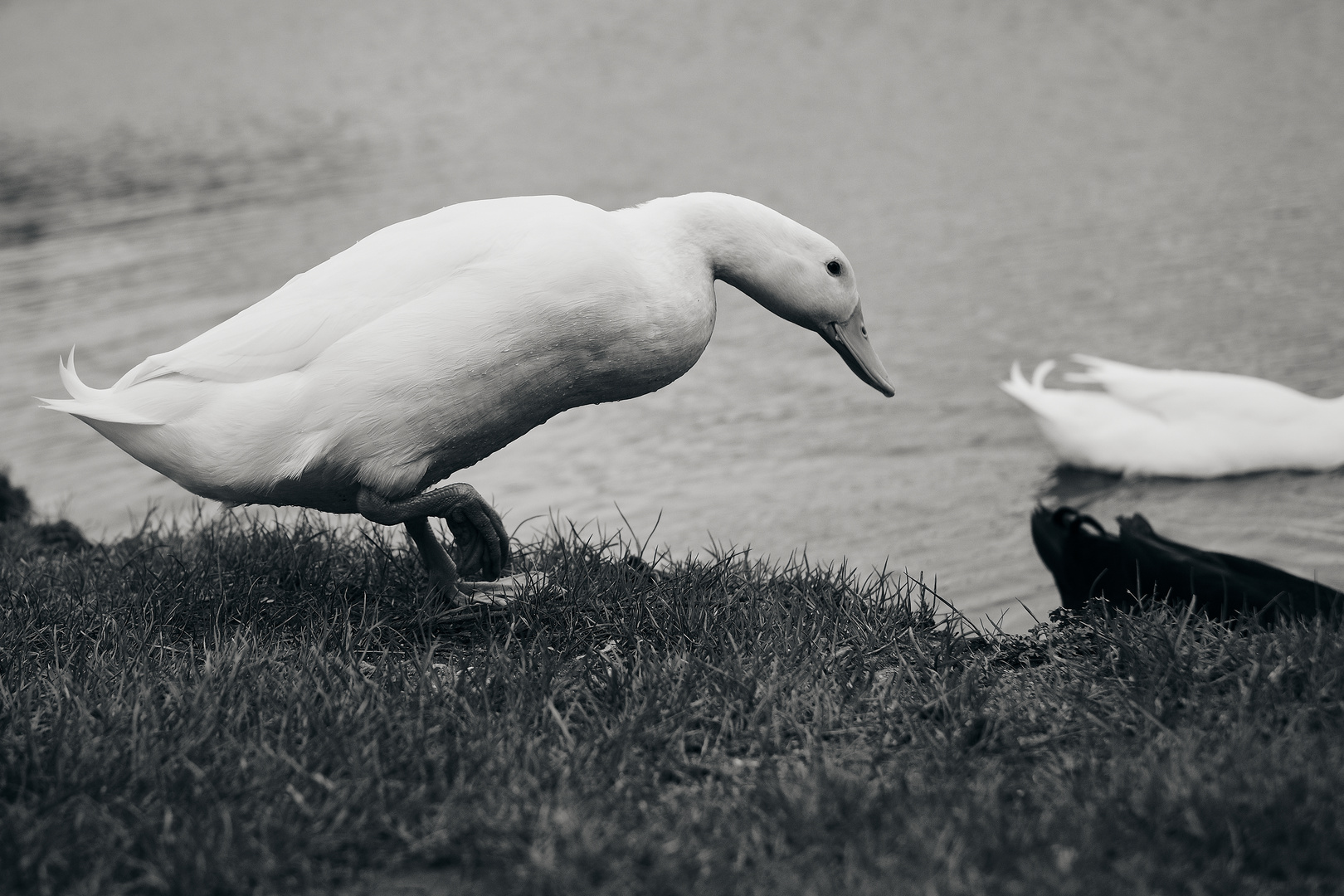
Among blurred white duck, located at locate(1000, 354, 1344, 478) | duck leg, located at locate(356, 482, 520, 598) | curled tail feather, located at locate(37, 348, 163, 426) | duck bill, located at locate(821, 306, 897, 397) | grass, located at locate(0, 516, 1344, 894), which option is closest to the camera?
grass, located at locate(0, 516, 1344, 894)

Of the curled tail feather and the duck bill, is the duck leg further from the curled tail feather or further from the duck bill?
the duck bill

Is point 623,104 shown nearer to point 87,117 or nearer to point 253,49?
point 87,117

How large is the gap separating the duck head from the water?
149cm

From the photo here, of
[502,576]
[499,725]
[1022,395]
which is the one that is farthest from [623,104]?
[499,725]

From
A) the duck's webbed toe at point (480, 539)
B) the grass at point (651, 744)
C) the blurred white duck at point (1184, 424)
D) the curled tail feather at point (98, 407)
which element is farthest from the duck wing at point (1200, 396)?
the curled tail feather at point (98, 407)

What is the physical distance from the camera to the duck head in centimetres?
368

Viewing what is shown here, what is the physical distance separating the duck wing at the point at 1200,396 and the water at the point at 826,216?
373 mm

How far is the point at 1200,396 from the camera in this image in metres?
6.40

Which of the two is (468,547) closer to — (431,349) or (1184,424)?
(431,349)

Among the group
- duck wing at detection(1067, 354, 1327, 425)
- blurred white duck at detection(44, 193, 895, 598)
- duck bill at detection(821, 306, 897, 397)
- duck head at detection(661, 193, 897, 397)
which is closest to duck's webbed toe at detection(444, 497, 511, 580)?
blurred white duck at detection(44, 193, 895, 598)

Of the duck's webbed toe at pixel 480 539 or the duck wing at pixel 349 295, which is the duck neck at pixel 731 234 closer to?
the duck wing at pixel 349 295

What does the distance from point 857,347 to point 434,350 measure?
53.7 inches

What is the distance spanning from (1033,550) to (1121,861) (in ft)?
10.9

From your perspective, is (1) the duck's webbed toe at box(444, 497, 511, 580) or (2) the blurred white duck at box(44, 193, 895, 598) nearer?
(2) the blurred white duck at box(44, 193, 895, 598)
